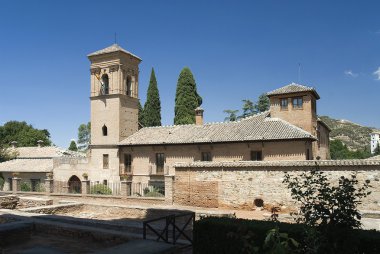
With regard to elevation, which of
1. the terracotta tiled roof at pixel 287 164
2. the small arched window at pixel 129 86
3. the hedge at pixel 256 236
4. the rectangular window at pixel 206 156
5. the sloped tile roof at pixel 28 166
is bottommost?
the hedge at pixel 256 236

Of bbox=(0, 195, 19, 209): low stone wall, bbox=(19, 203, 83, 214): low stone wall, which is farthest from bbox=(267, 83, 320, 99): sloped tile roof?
bbox=(0, 195, 19, 209): low stone wall

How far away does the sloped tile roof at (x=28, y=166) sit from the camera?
112ft

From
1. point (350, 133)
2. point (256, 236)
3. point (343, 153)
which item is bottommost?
point (256, 236)

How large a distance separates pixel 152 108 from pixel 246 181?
30.5 metres

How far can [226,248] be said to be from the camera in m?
8.85

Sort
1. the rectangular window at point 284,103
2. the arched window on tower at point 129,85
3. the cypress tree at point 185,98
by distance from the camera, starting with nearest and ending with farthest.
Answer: the rectangular window at point 284,103
the arched window on tower at point 129,85
the cypress tree at point 185,98

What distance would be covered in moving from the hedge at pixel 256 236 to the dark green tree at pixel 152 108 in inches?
1502

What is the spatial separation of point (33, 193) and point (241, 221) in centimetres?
2258

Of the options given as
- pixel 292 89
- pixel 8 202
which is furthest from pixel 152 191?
pixel 292 89

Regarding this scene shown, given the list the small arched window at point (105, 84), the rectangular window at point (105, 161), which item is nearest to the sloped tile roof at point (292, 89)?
the small arched window at point (105, 84)

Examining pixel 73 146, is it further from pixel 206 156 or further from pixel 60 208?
pixel 60 208

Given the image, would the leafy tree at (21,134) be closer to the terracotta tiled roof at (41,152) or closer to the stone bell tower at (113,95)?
the terracotta tiled roof at (41,152)

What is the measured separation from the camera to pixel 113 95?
32250 millimetres

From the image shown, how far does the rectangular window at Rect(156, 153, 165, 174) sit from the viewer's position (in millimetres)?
29203
